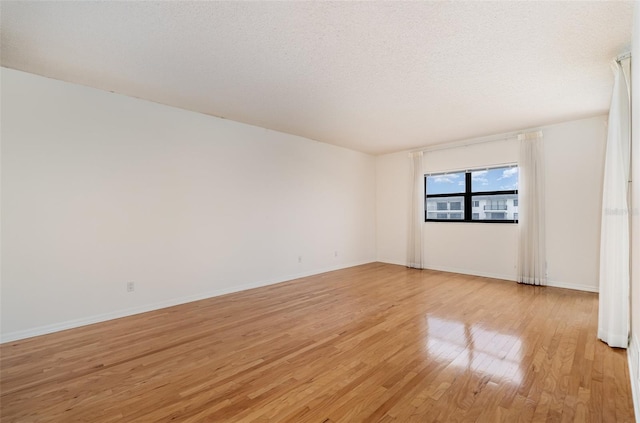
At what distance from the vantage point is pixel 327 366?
2.24m

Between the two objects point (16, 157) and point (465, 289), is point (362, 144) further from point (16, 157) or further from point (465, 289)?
point (16, 157)

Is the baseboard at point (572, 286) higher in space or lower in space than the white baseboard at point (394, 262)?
higher

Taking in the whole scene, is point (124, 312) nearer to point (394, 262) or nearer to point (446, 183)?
point (394, 262)

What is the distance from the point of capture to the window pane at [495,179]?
5062 mm

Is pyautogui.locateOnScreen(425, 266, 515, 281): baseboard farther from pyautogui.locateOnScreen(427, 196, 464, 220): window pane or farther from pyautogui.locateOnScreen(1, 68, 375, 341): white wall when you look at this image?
pyautogui.locateOnScreen(1, 68, 375, 341): white wall

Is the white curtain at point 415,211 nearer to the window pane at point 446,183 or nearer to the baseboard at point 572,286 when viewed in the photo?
the window pane at point 446,183

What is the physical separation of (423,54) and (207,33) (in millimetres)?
1862

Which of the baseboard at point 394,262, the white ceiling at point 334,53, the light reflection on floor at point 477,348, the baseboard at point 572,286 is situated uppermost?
the white ceiling at point 334,53

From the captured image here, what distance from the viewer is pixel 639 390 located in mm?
1642

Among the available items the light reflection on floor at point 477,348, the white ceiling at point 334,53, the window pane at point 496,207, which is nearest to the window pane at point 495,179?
the window pane at point 496,207

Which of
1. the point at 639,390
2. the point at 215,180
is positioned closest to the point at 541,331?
the point at 639,390

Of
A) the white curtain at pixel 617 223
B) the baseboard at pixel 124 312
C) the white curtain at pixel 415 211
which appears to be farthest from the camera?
the white curtain at pixel 415 211

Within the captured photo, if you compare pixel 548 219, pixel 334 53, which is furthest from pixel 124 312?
pixel 548 219

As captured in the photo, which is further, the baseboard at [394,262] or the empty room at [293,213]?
the baseboard at [394,262]
